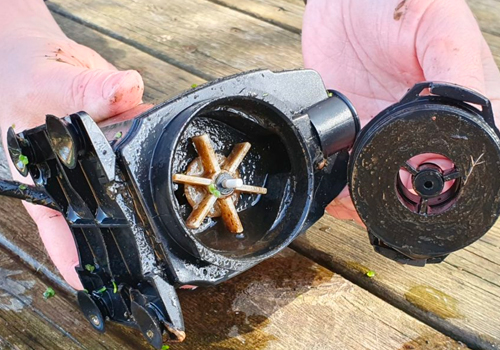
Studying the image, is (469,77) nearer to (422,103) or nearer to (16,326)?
(422,103)

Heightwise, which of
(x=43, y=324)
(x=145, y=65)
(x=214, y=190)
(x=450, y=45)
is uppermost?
(x=450, y=45)

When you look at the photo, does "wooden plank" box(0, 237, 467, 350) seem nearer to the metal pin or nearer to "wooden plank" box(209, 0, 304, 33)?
the metal pin

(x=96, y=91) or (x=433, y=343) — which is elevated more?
(x=96, y=91)

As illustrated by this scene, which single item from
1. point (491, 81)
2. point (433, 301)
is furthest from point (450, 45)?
point (433, 301)

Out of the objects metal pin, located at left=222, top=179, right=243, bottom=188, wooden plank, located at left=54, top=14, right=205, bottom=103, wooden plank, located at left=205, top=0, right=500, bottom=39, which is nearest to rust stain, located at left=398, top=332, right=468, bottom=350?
metal pin, located at left=222, top=179, right=243, bottom=188

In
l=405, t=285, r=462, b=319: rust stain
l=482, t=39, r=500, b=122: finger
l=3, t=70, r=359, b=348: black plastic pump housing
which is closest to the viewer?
l=3, t=70, r=359, b=348: black plastic pump housing

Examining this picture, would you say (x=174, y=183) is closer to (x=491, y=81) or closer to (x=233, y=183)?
(x=233, y=183)

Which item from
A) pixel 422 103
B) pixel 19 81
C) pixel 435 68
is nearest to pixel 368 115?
pixel 435 68
